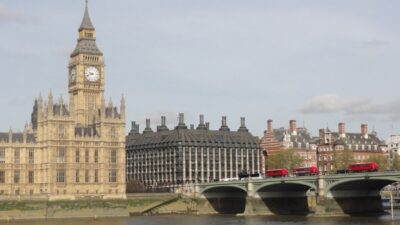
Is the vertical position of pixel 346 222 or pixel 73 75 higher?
pixel 73 75

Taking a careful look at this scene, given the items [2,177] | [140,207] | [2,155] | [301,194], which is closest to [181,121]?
[140,207]

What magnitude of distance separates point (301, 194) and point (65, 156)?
142 feet

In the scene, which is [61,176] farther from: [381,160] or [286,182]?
[381,160]

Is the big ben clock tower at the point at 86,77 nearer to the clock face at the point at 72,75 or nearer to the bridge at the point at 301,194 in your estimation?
the clock face at the point at 72,75

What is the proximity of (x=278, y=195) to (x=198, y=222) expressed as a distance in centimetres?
2401

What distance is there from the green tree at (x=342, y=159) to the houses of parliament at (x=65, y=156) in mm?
54193

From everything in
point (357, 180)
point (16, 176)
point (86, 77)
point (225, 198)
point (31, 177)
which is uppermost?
point (86, 77)

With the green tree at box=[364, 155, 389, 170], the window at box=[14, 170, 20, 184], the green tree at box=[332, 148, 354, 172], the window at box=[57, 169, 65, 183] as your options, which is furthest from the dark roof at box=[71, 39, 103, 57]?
the green tree at box=[364, 155, 389, 170]

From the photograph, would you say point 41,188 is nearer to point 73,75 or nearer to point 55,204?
point 55,204

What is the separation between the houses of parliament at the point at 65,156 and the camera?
14200cm

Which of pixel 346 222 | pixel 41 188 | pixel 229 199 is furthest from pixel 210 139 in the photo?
pixel 346 222

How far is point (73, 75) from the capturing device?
15938 cm

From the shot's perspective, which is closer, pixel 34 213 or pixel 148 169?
pixel 34 213

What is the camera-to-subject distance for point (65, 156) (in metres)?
144
